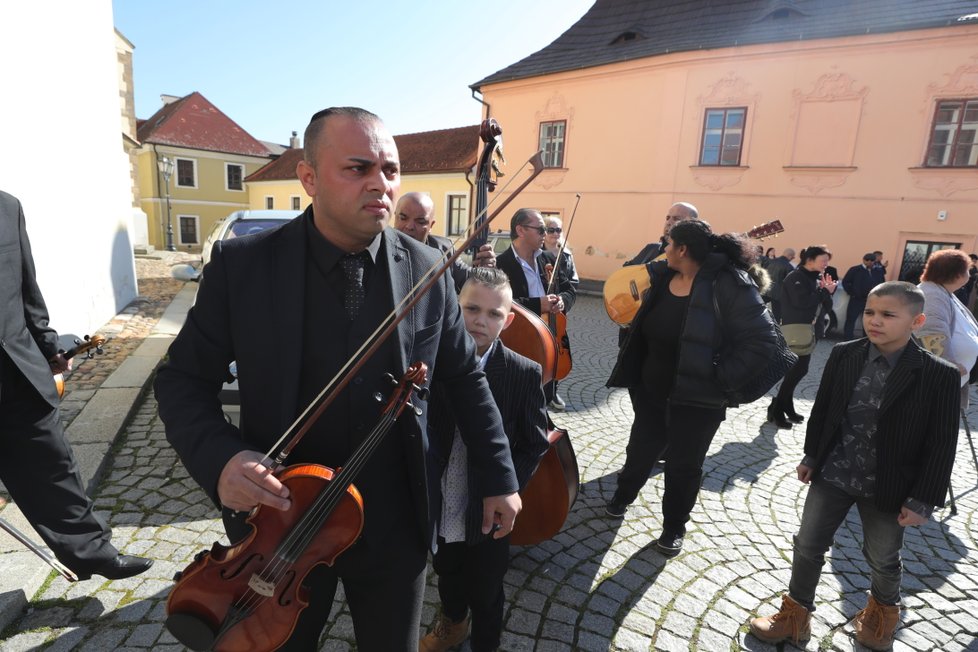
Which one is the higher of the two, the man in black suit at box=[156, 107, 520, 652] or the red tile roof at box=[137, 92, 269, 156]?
the red tile roof at box=[137, 92, 269, 156]

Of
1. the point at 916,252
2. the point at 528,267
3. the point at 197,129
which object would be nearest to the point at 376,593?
the point at 528,267

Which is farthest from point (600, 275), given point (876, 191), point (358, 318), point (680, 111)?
point (358, 318)

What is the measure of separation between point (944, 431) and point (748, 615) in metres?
1.21

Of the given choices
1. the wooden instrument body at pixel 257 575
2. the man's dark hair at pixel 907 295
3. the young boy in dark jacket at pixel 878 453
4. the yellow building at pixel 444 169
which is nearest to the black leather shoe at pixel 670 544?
the young boy in dark jacket at pixel 878 453

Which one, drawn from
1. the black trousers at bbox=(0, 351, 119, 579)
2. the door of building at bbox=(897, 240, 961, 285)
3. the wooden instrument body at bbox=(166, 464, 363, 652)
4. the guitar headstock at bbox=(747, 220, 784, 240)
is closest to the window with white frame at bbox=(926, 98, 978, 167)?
the door of building at bbox=(897, 240, 961, 285)

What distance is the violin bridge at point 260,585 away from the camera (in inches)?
49.1

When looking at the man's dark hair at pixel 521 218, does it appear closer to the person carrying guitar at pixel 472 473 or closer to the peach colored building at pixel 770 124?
the person carrying guitar at pixel 472 473

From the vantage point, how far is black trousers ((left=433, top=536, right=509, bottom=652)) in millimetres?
2051

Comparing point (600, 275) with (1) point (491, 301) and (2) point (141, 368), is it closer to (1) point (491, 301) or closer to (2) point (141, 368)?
(2) point (141, 368)

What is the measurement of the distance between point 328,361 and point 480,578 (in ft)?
3.95

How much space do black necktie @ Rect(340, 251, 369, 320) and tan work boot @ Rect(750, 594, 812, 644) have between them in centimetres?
234

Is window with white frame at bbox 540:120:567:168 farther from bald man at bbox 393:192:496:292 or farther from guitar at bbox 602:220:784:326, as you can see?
bald man at bbox 393:192:496:292

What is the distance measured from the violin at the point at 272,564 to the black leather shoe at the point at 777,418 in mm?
5026

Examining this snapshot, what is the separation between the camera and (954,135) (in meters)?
12.6
